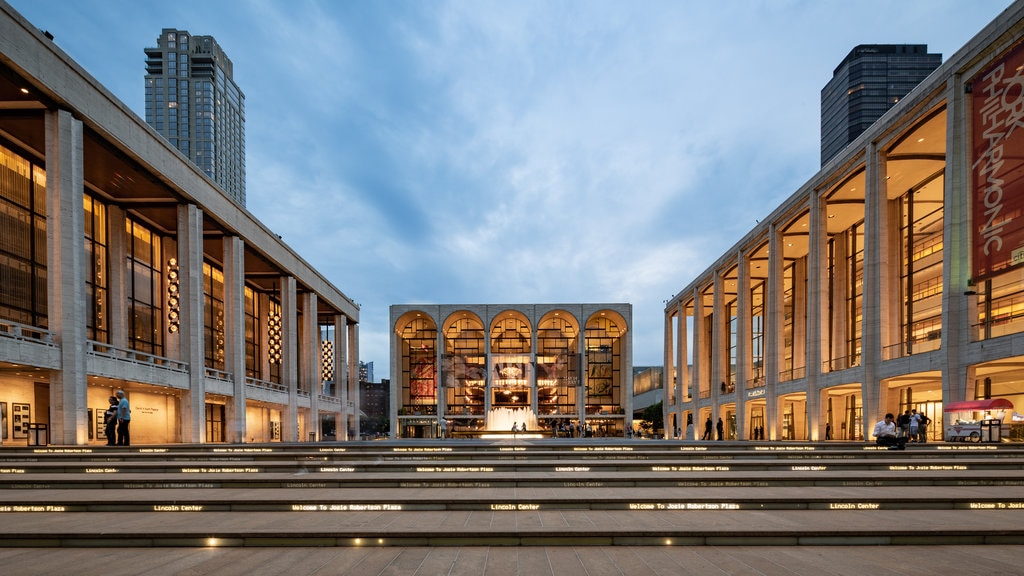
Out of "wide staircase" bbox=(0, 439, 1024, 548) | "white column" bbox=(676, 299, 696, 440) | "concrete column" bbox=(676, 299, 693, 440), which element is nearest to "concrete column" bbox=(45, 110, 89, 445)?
"wide staircase" bbox=(0, 439, 1024, 548)

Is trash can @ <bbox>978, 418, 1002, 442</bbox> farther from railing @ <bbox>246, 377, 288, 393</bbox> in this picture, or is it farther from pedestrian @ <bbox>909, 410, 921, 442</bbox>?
railing @ <bbox>246, 377, 288, 393</bbox>

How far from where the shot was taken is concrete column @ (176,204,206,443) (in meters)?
28.4

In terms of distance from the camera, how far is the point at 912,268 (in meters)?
32.6

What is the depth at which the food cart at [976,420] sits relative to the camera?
64.2 ft

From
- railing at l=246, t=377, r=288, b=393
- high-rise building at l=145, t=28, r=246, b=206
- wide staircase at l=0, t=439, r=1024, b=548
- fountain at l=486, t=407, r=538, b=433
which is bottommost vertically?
fountain at l=486, t=407, r=538, b=433

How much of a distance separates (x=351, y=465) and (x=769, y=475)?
7400 mm

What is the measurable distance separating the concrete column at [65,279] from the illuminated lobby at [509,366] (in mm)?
51650

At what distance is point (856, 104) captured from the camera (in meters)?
163

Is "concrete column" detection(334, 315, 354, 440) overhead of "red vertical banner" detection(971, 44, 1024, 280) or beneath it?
Result: beneath

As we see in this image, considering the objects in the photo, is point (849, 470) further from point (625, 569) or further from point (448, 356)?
point (448, 356)

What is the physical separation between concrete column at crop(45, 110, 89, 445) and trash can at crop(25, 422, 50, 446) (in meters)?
3.61

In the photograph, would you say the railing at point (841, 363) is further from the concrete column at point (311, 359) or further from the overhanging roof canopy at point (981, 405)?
the concrete column at point (311, 359)

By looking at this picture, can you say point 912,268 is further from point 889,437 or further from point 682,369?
point 682,369

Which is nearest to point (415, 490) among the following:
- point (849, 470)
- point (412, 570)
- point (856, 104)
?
point (412, 570)
